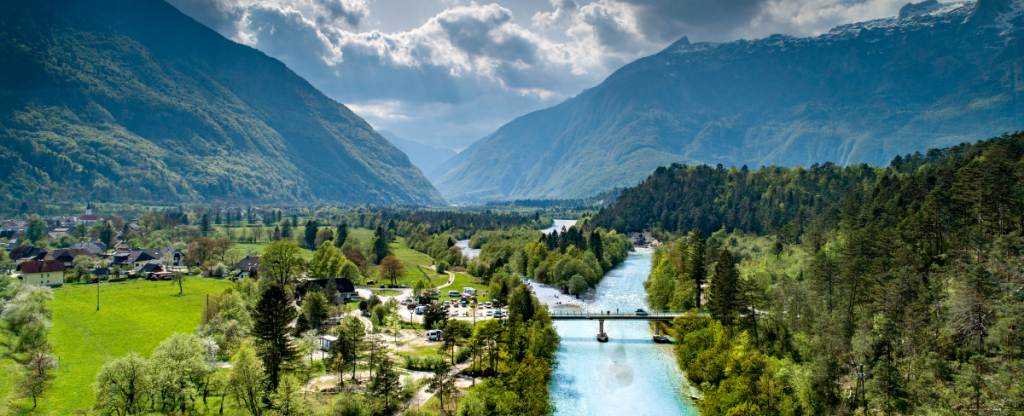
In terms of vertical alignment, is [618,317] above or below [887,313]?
below

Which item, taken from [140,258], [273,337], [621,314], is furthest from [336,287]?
[140,258]

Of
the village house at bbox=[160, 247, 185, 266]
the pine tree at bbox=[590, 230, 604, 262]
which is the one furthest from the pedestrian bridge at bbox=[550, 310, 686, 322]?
the village house at bbox=[160, 247, 185, 266]

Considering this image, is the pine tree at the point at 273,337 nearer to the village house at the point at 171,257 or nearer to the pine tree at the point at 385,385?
the pine tree at the point at 385,385

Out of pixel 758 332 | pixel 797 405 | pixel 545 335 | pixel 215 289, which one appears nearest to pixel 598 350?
pixel 545 335

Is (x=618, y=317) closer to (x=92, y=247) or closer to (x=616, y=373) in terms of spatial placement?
(x=616, y=373)

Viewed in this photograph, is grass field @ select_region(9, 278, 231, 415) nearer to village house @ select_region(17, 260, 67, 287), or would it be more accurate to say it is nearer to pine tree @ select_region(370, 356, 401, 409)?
village house @ select_region(17, 260, 67, 287)

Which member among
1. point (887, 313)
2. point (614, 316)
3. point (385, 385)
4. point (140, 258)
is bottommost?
point (385, 385)

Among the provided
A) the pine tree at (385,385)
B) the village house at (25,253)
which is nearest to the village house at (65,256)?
the village house at (25,253)
